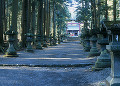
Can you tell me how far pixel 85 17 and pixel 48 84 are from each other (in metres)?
24.2

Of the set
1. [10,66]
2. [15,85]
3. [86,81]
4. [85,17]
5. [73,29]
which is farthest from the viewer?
[73,29]

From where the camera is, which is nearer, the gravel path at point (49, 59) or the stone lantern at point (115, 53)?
the stone lantern at point (115, 53)

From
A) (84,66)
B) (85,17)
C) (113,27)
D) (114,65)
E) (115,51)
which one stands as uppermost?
(85,17)

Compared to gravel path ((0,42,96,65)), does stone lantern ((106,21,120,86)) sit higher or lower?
higher

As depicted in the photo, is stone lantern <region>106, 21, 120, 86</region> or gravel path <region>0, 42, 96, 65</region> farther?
gravel path <region>0, 42, 96, 65</region>

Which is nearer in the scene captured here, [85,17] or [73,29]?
[85,17]

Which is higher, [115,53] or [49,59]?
[115,53]

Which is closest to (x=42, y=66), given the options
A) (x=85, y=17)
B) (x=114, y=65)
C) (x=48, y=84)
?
(x=48, y=84)

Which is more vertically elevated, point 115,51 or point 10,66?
point 115,51

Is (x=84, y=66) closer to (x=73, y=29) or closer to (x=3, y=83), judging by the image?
(x=3, y=83)

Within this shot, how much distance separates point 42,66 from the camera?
8.75 meters

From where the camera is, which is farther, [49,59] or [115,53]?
[49,59]

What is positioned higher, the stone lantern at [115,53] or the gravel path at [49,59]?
the stone lantern at [115,53]

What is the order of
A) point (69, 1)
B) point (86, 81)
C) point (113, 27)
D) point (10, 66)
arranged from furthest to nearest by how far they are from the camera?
point (69, 1) → point (10, 66) → point (86, 81) → point (113, 27)
